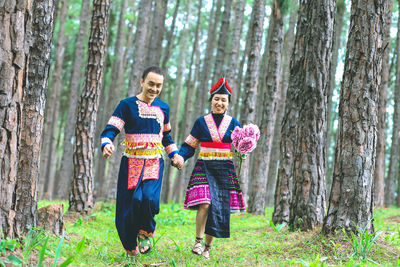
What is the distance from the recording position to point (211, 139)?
5.35 metres

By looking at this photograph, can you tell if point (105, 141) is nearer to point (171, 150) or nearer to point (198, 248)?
point (171, 150)

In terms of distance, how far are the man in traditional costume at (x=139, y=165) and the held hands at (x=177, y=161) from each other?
0.20 metres

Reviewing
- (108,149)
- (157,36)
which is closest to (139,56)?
(157,36)

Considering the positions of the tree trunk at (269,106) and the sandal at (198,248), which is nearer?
the sandal at (198,248)

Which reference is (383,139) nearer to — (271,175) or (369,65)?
(271,175)

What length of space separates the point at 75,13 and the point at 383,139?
601 inches

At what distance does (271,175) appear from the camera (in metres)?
14.7

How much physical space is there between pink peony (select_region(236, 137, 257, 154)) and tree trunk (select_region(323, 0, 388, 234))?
108 centimetres

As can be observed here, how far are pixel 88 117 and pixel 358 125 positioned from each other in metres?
4.80

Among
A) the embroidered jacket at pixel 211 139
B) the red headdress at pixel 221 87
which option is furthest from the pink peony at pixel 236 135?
the red headdress at pixel 221 87

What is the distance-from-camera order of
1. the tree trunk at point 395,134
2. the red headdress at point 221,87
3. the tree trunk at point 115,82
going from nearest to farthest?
the red headdress at point 221,87 → the tree trunk at point 395,134 → the tree trunk at point 115,82

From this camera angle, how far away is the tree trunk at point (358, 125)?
476 cm

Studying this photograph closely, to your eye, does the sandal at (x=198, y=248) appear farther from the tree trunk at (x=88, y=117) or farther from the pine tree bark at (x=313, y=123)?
the tree trunk at (x=88, y=117)

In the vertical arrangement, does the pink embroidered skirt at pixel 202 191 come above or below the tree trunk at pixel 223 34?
below
